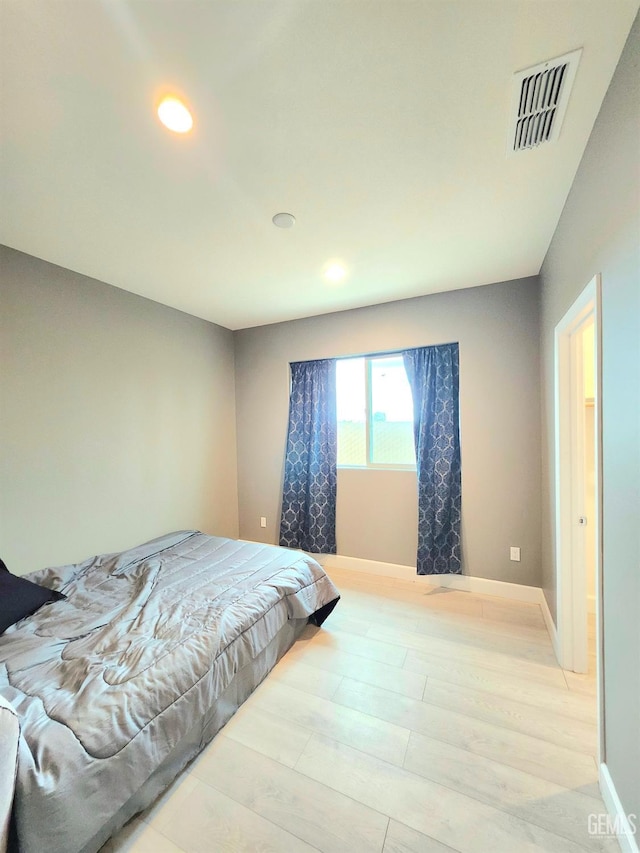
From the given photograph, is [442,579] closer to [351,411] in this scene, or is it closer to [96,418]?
[351,411]

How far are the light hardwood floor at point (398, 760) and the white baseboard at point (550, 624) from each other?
6 centimetres

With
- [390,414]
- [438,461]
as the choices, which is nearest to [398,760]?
[438,461]

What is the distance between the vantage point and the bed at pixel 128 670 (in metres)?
0.98

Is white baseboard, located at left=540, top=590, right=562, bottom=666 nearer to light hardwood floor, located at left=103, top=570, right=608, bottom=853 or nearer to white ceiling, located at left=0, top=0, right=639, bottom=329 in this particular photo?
light hardwood floor, located at left=103, top=570, right=608, bottom=853

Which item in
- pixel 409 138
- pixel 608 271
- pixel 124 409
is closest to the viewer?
pixel 608 271

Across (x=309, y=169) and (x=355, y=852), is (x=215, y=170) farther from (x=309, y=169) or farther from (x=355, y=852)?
(x=355, y=852)

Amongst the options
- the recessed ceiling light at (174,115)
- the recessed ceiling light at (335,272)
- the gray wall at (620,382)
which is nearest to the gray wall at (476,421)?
the recessed ceiling light at (335,272)

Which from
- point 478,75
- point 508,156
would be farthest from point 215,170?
point 508,156

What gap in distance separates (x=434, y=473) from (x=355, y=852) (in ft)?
7.54

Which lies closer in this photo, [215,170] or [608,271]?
[608,271]

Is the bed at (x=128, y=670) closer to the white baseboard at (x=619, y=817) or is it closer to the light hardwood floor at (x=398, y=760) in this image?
the light hardwood floor at (x=398, y=760)

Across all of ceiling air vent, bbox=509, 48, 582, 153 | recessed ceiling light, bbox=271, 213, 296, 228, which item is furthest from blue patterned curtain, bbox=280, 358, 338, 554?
ceiling air vent, bbox=509, 48, 582, 153

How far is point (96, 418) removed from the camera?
8.38 feet

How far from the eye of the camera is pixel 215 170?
1.45 meters
